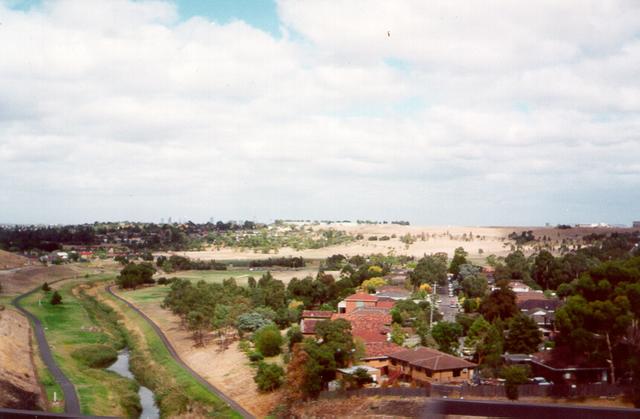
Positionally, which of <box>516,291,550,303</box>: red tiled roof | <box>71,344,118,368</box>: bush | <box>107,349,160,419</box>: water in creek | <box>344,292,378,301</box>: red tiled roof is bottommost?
<box>107,349,160,419</box>: water in creek

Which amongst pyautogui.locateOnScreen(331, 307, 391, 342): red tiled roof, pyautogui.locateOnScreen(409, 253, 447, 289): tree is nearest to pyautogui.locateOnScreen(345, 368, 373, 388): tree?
pyautogui.locateOnScreen(331, 307, 391, 342): red tiled roof

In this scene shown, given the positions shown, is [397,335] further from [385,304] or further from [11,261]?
[11,261]

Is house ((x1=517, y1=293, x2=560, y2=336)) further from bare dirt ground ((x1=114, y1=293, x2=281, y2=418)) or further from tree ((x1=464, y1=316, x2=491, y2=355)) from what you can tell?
bare dirt ground ((x1=114, y1=293, x2=281, y2=418))

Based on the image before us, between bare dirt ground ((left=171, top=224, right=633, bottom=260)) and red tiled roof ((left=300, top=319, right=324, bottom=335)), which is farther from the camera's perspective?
bare dirt ground ((left=171, top=224, right=633, bottom=260))

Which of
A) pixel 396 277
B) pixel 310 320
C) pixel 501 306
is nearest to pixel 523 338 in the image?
pixel 501 306

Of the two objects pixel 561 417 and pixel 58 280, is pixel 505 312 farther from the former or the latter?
pixel 58 280

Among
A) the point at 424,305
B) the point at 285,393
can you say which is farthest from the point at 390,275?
the point at 285,393
